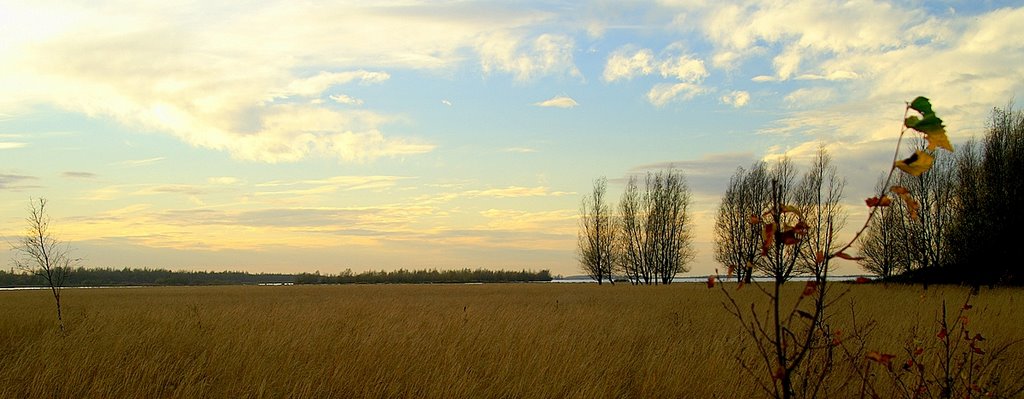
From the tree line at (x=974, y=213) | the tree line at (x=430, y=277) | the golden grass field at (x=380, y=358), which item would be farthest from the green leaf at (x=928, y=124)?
the tree line at (x=430, y=277)

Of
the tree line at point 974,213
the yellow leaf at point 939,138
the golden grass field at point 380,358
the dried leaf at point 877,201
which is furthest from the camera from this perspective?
the tree line at point 974,213

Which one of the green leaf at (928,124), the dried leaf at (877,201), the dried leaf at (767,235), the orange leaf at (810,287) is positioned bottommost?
the orange leaf at (810,287)

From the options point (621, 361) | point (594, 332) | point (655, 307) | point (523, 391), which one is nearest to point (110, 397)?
point (523, 391)

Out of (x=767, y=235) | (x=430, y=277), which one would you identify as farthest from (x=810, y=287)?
(x=430, y=277)

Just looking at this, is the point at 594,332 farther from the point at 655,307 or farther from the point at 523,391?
the point at 655,307

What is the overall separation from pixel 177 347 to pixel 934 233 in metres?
36.3

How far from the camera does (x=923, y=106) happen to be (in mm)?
1906

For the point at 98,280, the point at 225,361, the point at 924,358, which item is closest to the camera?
the point at 225,361

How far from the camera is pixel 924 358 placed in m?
9.41

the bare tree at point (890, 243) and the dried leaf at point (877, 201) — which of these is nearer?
the dried leaf at point (877, 201)

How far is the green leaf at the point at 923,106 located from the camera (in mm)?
1900

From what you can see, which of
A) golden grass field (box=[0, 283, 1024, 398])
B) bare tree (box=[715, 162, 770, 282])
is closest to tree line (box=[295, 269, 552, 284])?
bare tree (box=[715, 162, 770, 282])

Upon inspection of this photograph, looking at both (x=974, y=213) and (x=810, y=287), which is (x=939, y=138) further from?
(x=974, y=213)

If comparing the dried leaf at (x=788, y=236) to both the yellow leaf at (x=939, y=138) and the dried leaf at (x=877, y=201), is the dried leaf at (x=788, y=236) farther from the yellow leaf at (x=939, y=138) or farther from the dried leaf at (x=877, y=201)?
the yellow leaf at (x=939, y=138)
